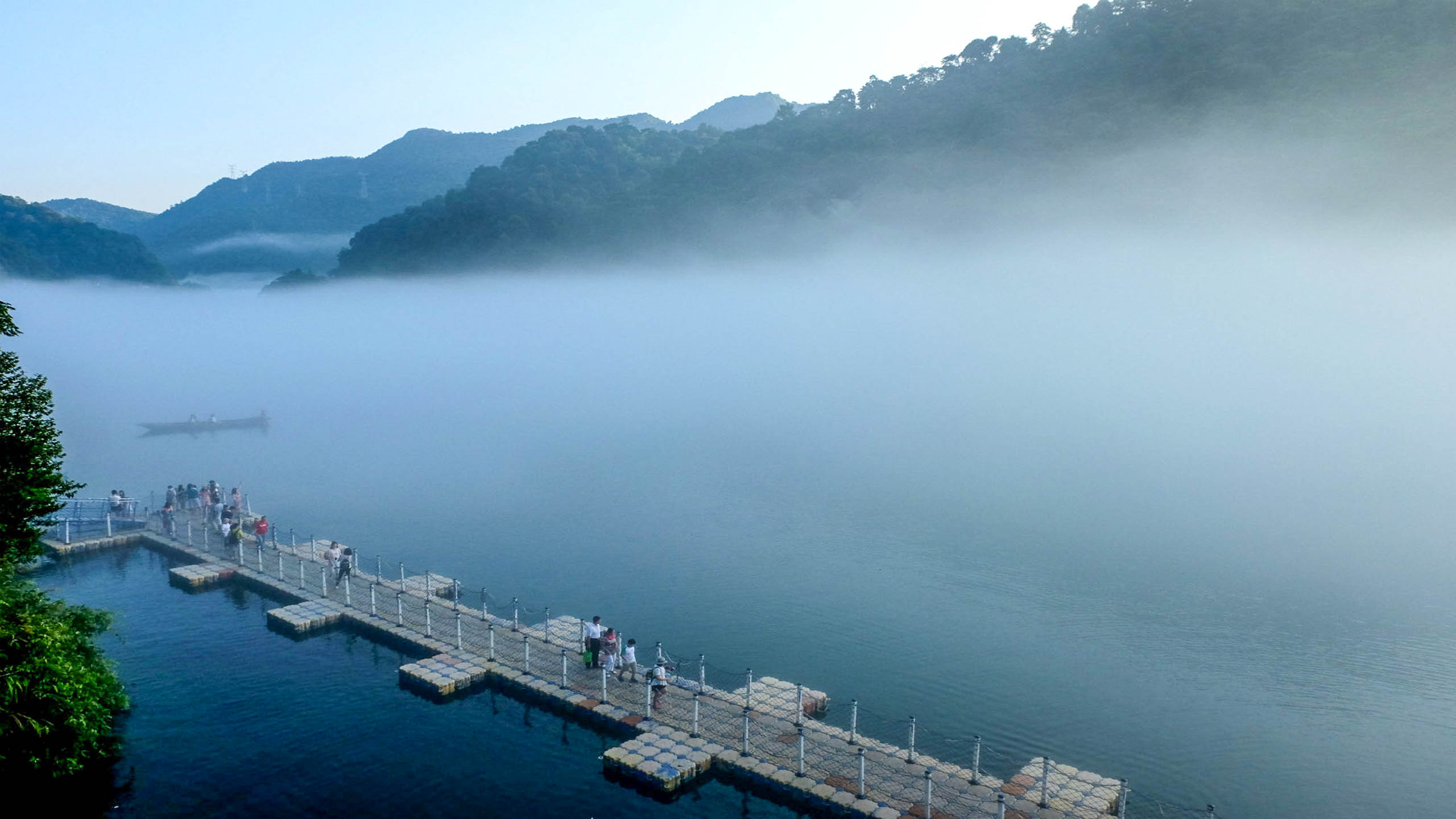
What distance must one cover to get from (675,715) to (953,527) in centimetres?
2102

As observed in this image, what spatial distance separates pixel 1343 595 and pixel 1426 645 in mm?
3946

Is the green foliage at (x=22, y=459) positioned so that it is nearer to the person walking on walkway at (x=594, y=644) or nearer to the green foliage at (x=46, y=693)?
the green foliage at (x=46, y=693)

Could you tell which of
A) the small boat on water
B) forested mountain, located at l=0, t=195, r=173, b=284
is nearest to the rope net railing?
the small boat on water

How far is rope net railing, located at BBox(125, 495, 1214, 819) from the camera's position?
14891mm

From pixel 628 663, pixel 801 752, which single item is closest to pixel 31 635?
pixel 628 663

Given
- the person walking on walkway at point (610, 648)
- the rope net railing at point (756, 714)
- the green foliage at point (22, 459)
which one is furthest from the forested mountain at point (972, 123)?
the green foliage at point (22, 459)

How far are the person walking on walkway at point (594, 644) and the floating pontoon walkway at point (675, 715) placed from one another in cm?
21

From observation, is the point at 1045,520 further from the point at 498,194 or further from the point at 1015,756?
the point at 498,194

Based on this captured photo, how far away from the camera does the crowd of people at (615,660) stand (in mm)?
18406

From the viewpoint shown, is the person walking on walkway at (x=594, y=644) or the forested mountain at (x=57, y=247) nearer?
the person walking on walkway at (x=594, y=644)

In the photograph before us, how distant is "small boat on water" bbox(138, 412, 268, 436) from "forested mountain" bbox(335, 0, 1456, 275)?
57853 mm

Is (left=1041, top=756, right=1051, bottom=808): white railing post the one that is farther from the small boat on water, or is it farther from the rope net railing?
the small boat on water

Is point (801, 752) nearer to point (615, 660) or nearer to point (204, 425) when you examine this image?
point (615, 660)

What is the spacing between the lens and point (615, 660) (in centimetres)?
1978
